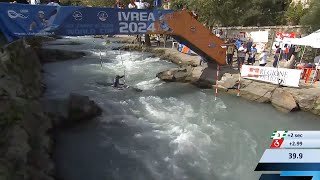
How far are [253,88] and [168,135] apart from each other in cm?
649

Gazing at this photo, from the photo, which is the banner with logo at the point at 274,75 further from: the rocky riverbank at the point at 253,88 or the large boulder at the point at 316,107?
the large boulder at the point at 316,107

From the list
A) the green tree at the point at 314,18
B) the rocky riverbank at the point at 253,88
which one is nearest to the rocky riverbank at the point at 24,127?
the rocky riverbank at the point at 253,88

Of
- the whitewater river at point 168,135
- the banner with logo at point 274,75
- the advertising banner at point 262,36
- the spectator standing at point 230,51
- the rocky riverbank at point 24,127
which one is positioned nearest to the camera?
the rocky riverbank at point 24,127

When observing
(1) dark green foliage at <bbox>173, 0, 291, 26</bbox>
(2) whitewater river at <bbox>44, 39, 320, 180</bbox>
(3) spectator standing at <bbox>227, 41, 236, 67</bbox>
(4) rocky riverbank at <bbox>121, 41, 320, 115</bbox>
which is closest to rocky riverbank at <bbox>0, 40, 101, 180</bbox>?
(2) whitewater river at <bbox>44, 39, 320, 180</bbox>

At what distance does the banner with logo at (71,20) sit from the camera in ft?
44.1

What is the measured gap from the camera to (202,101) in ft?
59.2

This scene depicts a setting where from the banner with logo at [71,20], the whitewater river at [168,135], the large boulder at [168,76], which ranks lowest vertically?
the whitewater river at [168,135]

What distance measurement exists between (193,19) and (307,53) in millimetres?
10612

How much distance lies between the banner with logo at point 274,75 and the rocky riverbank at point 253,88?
0.31 metres

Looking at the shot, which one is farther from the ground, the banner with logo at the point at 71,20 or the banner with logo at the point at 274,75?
the banner with logo at the point at 71,20

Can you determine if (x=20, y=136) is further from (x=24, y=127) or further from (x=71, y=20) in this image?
(x=71, y=20)
